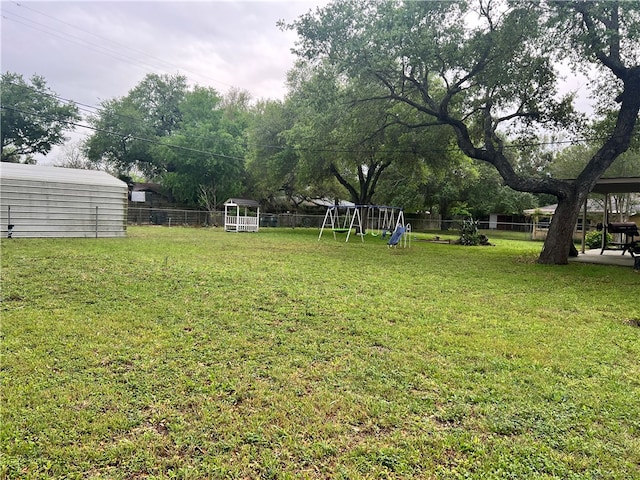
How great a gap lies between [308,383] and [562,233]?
30.8ft

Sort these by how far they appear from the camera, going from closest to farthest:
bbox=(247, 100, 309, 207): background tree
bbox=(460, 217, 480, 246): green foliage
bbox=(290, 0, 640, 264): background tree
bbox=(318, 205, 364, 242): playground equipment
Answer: bbox=(290, 0, 640, 264): background tree, bbox=(318, 205, 364, 242): playground equipment, bbox=(460, 217, 480, 246): green foliage, bbox=(247, 100, 309, 207): background tree

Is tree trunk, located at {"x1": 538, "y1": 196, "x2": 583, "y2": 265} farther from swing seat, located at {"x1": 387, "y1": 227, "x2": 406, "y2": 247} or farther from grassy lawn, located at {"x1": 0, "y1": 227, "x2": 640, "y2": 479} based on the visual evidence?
grassy lawn, located at {"x1": 0, "y1": 227, "x2": 640, "y2": 479}

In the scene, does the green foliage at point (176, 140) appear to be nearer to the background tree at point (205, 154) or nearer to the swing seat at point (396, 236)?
the background tree at point (205, 154)

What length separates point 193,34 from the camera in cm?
1156

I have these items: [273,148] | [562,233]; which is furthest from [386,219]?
[562,233]

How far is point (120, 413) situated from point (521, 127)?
13.1m

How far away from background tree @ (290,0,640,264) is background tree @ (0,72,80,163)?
21158 millimetres

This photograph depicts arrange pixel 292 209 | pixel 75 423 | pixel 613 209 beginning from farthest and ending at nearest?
pixel 292 209, pixel 613 209, pixel 75 423

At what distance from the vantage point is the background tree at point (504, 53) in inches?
332

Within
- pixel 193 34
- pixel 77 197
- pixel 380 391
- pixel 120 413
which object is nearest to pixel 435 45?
pixel 193 34

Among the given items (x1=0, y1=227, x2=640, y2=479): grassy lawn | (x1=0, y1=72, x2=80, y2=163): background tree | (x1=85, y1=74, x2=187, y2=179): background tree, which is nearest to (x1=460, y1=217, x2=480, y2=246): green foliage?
(x1=0, y1=227, x2=640, y2=479): grassy lawn

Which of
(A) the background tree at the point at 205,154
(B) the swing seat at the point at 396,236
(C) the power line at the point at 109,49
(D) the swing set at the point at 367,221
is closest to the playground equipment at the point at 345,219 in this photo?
(D) the swing set at the point at 367,221

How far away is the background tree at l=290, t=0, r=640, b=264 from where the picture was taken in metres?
8.43

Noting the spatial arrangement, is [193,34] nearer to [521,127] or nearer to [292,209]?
[521,127]
